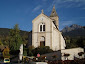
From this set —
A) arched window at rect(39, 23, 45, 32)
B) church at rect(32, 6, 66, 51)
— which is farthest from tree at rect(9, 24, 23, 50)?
arched window at rect(39, 23, 45, 32)

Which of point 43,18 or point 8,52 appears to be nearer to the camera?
point 8,52

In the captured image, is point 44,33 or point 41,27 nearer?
point 44,33

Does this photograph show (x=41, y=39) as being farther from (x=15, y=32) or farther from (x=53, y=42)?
(x=15, y=32)

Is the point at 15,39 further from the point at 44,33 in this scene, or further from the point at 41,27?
the point at 44,33

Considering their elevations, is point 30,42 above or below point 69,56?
above

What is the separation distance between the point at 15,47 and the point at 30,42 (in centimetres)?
669

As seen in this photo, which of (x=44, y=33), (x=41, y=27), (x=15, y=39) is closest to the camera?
(x=44, y=33)

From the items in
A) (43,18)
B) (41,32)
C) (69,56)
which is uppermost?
(43,18)

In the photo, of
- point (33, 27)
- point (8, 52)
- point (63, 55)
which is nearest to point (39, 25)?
point (33, 27)

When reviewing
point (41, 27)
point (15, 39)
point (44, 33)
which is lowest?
point (15, 39)

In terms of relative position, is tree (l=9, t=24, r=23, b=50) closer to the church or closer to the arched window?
the church

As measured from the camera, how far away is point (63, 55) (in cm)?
3105

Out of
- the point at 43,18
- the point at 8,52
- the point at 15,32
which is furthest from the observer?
the point at 15,32

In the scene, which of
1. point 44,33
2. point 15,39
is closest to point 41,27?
point 44,33
